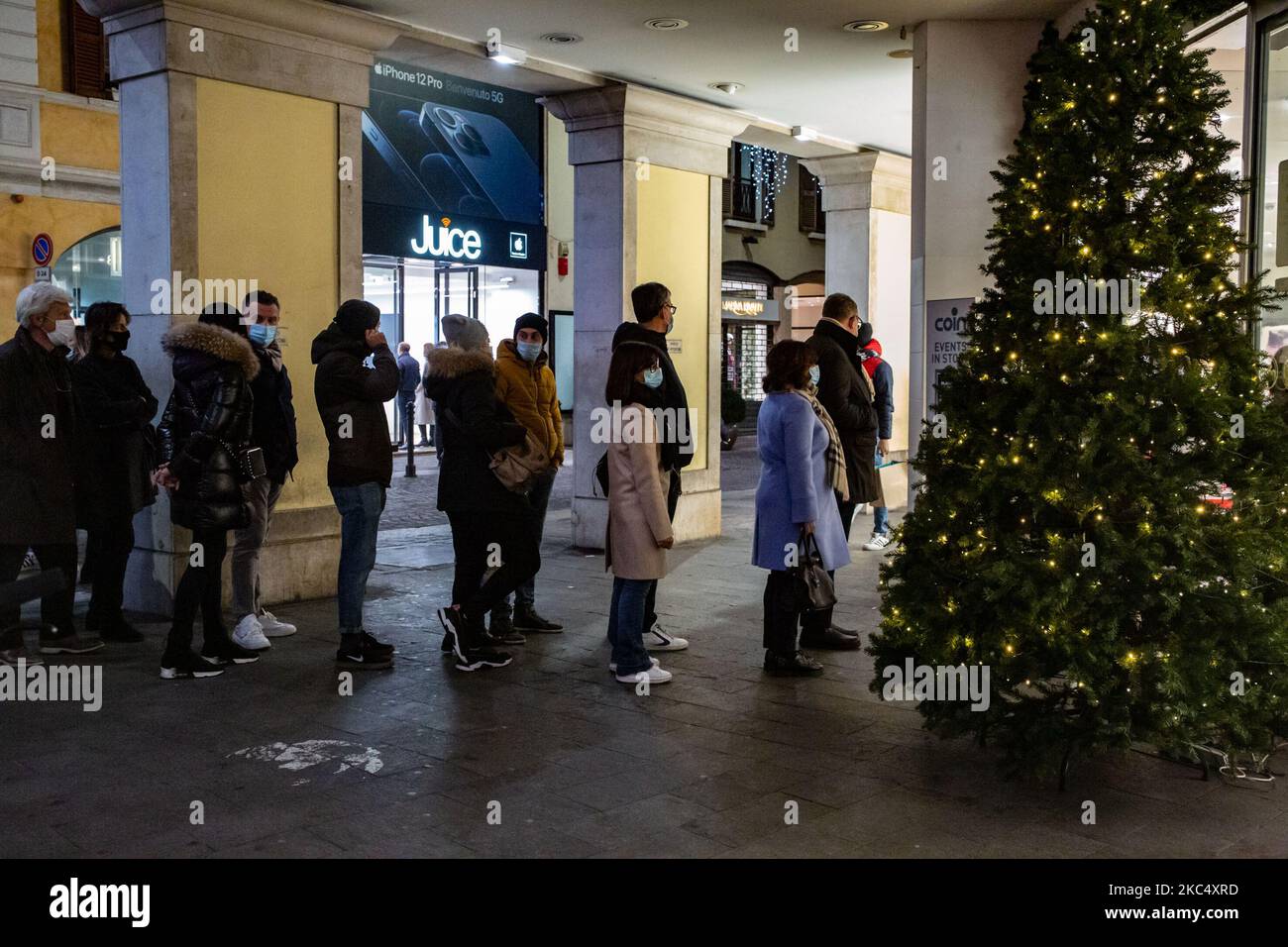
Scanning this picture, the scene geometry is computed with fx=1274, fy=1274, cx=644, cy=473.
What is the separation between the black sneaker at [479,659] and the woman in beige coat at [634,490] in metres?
0.75

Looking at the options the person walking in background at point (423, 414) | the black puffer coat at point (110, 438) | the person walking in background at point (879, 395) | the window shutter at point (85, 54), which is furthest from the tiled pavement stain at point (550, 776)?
the person walking in background at point (423, 414)

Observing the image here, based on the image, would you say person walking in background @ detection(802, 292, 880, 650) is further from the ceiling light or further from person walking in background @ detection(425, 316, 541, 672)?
the ceiling light

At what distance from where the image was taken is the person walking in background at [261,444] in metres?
7.13

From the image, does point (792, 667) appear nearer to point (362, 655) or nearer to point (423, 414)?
point (362, 655)

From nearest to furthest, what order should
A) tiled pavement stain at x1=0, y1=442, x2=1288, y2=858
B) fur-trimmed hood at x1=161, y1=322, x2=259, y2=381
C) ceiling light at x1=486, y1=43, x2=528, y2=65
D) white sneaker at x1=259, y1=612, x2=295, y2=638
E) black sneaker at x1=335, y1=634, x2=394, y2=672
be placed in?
1. tiled pavement stain at x1=0, y1=442, x2=1288, y2=858
2. fur-trimmed hood at x1=161, y1=322, x2=259, y2=381
3. black sneaker at x1=335, y1=634, x2=394, y2=672
4. white sneaker at x1=259, y1=612, x2=295, y2=638
5. ceiling light at x1=486, y1=43, x2=528, y2=65

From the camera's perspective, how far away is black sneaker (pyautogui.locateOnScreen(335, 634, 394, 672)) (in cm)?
681

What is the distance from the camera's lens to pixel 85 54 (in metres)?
17.2

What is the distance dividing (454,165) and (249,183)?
12.9 meters

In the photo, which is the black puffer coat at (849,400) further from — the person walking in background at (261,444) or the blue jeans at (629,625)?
the person walking in background at (261,444)

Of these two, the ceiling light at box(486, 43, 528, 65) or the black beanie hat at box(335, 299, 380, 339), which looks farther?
the ceiling light at box(486, 43, 528, 65)

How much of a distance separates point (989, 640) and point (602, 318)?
6.79 metres

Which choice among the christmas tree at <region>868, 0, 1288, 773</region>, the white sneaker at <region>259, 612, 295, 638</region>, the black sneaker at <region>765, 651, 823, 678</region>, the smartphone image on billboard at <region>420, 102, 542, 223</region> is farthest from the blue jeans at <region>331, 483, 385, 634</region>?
the smartphone image on billboard at <region>420, 102, 542, 223</region>

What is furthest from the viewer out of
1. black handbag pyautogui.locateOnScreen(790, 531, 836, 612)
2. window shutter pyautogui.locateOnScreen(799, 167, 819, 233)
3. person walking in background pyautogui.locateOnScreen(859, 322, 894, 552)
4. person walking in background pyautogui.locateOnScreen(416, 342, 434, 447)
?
window shutter pyautogui.locateOnScreen(799, 167, 819, 233)
